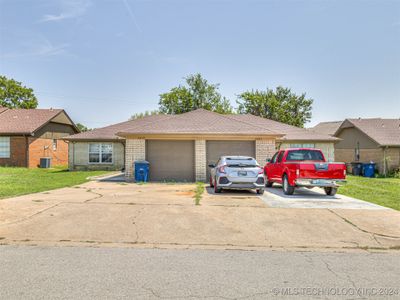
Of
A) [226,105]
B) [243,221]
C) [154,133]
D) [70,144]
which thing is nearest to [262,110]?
[226,105]

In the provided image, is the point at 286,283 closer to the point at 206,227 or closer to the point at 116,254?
the point at 116,254

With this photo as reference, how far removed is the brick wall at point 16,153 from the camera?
2805cm

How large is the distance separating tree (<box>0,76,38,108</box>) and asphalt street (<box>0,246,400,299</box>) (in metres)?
64.2

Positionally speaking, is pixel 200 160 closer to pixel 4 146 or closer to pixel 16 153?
pixel 16 153

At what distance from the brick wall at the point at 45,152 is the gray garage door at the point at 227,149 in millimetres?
18593

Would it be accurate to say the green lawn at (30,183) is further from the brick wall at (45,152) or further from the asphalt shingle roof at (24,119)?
the asphalt shingle roof at (24,119)

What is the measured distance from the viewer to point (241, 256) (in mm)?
5492

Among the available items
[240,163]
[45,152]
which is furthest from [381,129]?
[45,152]

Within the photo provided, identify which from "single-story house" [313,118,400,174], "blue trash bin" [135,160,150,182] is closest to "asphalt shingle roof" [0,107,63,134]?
"blue trash bin" [135,160,150,182]

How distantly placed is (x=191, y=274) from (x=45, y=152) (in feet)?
97.1

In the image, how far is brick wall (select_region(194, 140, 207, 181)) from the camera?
17500 millimetres

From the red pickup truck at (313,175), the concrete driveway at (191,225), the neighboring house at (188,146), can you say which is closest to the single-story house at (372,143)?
the neighboring house at (188,146)

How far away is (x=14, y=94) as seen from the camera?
6116cm

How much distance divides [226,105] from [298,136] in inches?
1473
